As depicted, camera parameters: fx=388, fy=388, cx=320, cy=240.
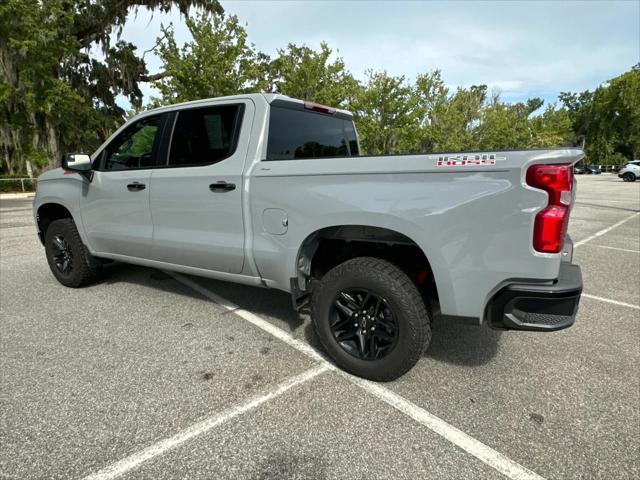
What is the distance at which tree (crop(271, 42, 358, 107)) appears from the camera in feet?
65.7

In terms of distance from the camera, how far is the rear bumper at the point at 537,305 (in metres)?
2.04

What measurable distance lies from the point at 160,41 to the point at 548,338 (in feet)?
69.0

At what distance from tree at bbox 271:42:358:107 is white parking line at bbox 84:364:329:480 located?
18697 millimetres

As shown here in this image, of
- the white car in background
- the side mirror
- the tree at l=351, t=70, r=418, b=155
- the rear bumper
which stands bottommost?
the white car in background

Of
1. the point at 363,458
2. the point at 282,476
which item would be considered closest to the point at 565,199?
the point at 363,458

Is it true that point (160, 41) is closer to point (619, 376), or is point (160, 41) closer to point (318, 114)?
point (318, 114)

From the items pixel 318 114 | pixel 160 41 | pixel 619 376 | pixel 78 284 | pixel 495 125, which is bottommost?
pixel 619 376

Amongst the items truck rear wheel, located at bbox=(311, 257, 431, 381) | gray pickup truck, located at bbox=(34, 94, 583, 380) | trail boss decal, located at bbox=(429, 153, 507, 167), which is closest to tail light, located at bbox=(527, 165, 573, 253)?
gray pickup truck, located at bbox=(34, 94, 583, 380)

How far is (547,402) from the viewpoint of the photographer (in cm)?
243

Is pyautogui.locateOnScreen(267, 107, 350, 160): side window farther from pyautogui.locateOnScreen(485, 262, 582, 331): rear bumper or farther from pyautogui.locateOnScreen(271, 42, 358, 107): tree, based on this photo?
pyautogui.locateOnScreen(271, 42, 358, 107): tree

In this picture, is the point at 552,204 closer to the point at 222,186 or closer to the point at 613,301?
the point at 222,186

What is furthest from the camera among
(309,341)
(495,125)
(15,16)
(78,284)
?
(495,125)

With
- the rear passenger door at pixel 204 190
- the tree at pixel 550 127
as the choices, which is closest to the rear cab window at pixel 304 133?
the rear passenger door at pixel 204 190

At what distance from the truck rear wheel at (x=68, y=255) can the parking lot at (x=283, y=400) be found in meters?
0.51
